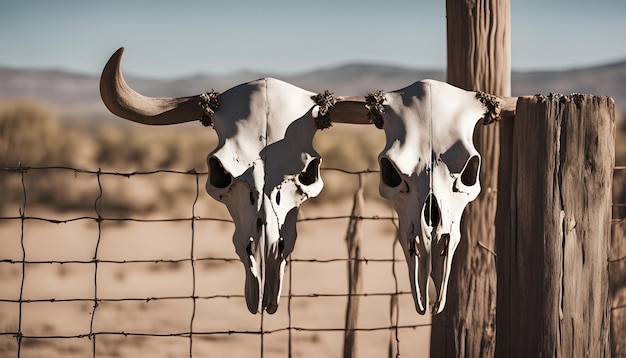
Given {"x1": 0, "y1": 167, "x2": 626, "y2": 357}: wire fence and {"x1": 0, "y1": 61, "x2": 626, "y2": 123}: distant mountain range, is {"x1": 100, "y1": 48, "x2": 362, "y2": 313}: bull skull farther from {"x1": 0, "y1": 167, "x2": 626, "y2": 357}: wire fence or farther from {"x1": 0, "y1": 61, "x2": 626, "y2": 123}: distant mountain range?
{"x1": 0, "y1": 61, "x2": 626, "y2": 123}: distant mountain range

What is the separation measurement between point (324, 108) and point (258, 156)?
0.33m

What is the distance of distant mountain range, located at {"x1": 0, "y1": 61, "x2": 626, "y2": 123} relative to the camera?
57.7m

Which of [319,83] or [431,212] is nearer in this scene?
[431,212]

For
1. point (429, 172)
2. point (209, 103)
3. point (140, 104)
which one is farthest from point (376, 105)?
point (140, 104)

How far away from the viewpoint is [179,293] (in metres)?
12.4

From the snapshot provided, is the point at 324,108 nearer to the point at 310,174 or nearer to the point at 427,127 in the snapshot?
the point at 310,174

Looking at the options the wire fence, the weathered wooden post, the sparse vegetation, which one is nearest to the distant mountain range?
the sparse vegetation

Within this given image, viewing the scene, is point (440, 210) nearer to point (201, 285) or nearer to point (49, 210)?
point (201, 285)

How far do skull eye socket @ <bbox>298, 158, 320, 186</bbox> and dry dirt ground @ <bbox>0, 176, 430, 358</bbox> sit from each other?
431cm

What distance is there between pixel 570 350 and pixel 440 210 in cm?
96

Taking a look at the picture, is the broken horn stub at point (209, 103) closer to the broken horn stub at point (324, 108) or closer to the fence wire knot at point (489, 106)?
the broken horn stub at point (324, 108)

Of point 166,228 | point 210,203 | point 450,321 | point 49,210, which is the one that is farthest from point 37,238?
point 450,321

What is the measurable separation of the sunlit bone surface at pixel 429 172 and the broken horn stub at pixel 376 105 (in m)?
0.02

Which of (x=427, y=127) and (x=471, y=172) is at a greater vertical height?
(x=427, y=127)
